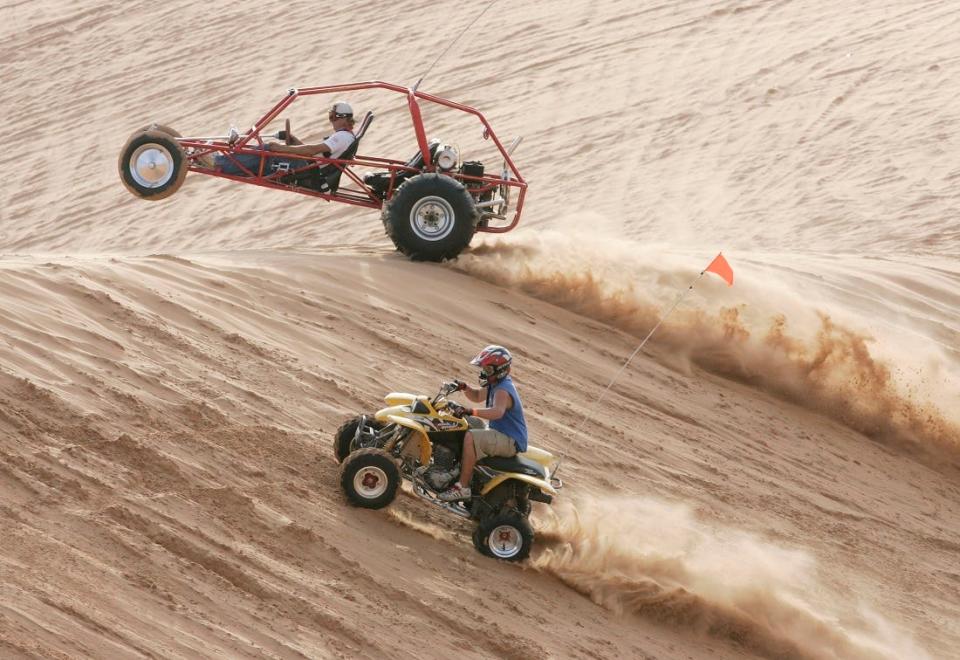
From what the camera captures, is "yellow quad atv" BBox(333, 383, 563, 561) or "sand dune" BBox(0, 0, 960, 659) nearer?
"sand dune" BBox(0, 0, 960, 659)

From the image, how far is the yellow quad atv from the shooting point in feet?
24.8

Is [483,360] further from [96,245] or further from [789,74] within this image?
[789,74]

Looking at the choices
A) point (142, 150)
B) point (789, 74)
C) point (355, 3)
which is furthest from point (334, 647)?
point (355, 3)

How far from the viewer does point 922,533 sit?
10.1m

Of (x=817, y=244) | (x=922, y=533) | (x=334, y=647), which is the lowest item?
(x=334, y=647)

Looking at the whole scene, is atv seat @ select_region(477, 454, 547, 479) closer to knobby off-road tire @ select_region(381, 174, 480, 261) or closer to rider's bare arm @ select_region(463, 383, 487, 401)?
rider's bare arm @ select_region(463, 383, 487, 401)

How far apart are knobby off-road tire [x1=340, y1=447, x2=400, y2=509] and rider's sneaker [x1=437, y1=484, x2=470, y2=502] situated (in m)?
0.36

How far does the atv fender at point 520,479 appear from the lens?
764 cm

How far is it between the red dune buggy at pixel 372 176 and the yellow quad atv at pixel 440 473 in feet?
13.5

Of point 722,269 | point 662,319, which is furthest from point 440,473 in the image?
point 662,319

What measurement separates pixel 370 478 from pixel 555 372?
354 cm

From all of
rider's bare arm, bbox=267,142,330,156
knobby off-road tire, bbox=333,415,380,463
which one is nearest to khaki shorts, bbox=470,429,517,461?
knobby off-road tire, bbox=333,415,380,463

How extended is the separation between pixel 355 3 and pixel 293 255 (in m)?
15.7

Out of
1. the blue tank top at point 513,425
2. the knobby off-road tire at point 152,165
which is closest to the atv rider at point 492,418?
the blue tank top at point 513,425
